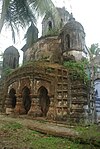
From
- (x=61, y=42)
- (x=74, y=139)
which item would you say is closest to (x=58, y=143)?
(x=74, y=139)

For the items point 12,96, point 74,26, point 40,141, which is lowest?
point 40,141

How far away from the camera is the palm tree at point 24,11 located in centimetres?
1094

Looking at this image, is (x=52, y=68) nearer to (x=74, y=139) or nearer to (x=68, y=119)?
(x=68, y=119)

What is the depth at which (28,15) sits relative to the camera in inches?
505

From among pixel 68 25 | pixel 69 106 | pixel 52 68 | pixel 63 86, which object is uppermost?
pixel 68 25

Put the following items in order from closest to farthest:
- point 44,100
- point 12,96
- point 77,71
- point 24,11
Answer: point 24,11 → point 77,71 → point 44,100 → point 12,96

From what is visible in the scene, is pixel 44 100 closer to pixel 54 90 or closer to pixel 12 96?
pixel 54 90

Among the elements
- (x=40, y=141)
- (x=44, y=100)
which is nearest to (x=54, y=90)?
(x=44, y=100)

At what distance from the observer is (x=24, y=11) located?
1250cm

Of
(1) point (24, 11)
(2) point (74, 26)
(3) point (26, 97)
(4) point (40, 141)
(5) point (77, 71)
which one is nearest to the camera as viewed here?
(4) point (40, 141)

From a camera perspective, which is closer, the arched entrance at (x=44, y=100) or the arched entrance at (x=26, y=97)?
the arched entrance at (x=44, y=100)

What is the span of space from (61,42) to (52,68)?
456cm

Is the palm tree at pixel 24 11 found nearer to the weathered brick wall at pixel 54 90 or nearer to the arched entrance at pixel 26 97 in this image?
the weathered brick wall at pixel 54 90

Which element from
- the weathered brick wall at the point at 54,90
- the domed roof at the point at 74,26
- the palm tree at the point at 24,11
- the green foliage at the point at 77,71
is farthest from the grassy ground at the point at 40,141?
the domed roof at the point at 74,26
